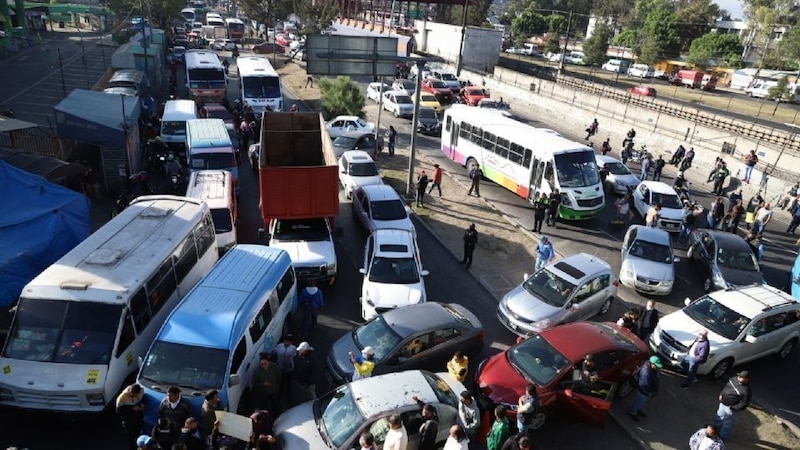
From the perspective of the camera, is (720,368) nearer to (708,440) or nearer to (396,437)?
(708,440)

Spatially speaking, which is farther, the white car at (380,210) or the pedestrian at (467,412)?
the white car at (380,210)

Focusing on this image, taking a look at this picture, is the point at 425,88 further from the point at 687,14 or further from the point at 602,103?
the point at 687,14

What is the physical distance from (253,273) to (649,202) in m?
15.3

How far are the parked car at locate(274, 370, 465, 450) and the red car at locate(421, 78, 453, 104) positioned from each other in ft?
105

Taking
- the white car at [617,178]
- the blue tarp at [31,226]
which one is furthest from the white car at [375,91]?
the blue tarp at [31,226]

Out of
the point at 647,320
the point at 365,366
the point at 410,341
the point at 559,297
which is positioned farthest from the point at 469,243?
the point at 365,366

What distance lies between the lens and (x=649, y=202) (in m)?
19.4

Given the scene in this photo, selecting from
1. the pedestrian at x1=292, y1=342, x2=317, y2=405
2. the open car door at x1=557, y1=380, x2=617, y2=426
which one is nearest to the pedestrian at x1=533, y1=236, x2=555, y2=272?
the open car door at x1=557, y1=380, x2=617, y2=426

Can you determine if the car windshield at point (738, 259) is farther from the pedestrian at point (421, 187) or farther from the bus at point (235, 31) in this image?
the bus at point (235, 31)

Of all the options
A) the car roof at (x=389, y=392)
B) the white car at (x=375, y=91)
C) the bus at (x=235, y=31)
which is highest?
the bus at (x=235, y=31)

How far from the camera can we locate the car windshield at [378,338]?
10062mm

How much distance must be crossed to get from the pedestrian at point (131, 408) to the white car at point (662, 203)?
17302 millimetres

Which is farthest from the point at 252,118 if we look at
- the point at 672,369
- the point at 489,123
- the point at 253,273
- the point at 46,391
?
the point at 672,369

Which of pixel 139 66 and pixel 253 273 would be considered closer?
pixel 253 273
